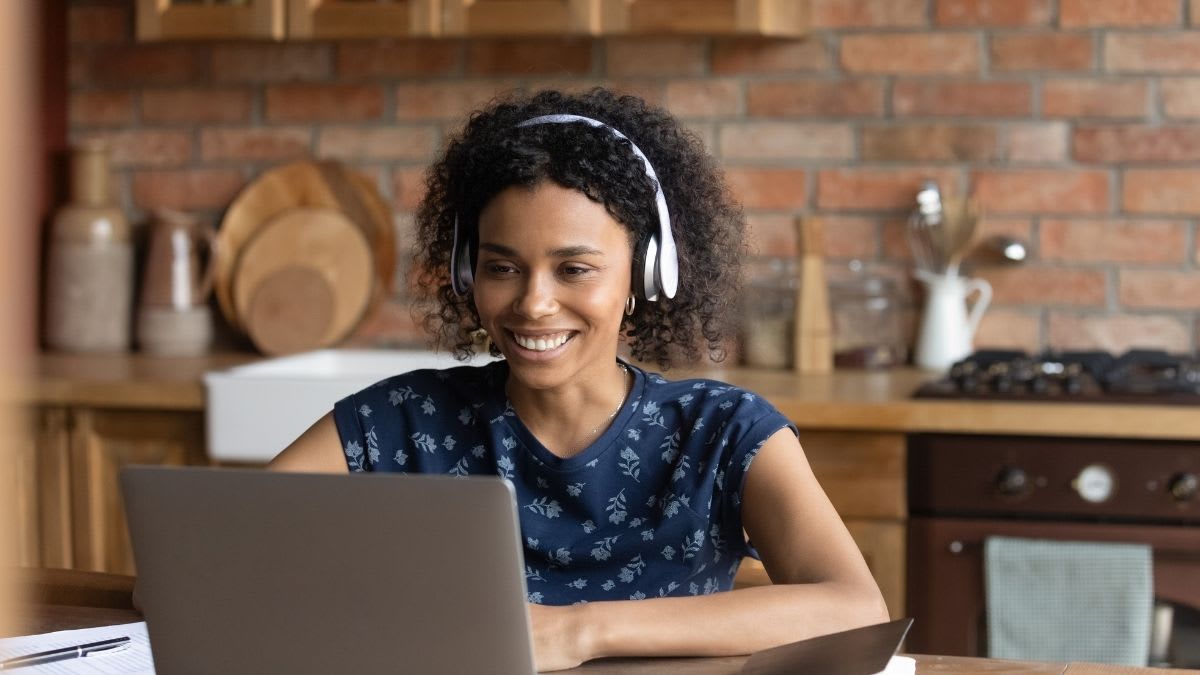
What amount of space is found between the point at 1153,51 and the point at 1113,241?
35 cm

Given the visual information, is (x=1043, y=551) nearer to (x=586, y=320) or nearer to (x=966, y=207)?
A: (x=966, y=207)

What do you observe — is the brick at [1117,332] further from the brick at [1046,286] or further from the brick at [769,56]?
the brick at [769,56]

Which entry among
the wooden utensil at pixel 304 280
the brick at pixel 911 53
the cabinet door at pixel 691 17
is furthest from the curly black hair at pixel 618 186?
the wooden utensil at pixel 304 280

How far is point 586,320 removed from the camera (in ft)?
Answer: 4.63

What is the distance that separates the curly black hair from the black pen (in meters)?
0.53

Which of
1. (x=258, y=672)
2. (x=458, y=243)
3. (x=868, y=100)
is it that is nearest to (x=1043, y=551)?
(x=868, y=100)

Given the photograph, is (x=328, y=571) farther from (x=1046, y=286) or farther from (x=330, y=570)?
(x=1046, y=286)

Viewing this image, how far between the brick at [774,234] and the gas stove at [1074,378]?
0.46m

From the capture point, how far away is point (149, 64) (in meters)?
3.12

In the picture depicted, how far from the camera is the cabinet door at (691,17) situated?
259 centimetres

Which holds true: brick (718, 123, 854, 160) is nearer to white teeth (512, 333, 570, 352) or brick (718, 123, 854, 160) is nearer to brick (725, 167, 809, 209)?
brick (725, 167, 809, 209)

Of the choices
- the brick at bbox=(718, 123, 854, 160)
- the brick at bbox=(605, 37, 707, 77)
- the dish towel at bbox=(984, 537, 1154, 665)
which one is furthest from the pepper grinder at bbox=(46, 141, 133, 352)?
the dish towel at bbox=(984, 537, 1154, 665)

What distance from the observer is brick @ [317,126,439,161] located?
9.84 feet

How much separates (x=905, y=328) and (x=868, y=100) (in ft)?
1.47
